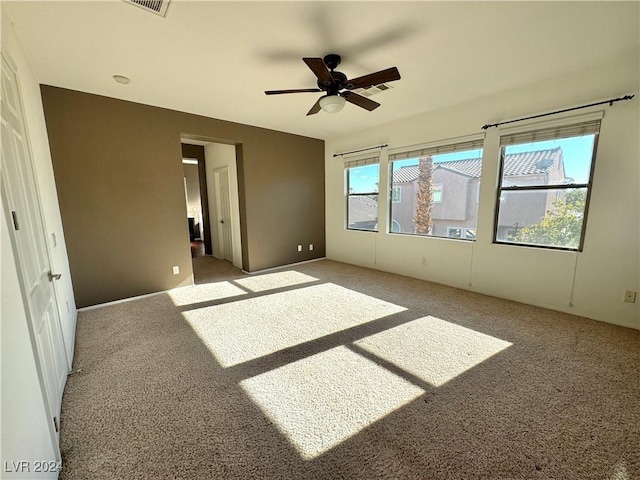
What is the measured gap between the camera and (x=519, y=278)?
3330mm

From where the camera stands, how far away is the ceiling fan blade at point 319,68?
199cm

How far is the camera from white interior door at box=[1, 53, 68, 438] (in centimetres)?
129

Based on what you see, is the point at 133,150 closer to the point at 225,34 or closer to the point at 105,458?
the point at 225,34

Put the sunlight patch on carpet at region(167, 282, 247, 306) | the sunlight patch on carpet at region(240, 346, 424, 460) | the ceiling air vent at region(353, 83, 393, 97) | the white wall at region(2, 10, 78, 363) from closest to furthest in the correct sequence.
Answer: the sunlight patch on carpet at region(240, 346, 424, 460)
the white wall at region(2, 10, 78, 363)
the ceiling air vent at region(353, 83, 393, 97)
the sunlight patch on carpet at region(167, 282, 247, 306)

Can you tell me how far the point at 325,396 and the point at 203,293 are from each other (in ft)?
8.68

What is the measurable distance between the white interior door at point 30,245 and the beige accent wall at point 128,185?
1.37 m

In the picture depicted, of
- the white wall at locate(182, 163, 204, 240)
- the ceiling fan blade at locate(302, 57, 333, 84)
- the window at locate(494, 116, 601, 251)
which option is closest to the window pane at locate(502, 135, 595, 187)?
the window at locate(494, 116, 601, 251)

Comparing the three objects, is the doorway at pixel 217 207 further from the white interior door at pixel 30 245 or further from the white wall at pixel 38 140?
the white interior door at pixel 30 245

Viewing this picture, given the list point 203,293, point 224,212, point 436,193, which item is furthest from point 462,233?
point 224,212

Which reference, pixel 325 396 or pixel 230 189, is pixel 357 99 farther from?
pixel 230 189

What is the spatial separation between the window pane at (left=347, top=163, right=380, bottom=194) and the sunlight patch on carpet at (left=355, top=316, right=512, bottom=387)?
2821mm

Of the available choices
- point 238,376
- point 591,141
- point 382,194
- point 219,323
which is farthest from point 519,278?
point 219,323

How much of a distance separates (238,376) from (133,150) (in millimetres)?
3214

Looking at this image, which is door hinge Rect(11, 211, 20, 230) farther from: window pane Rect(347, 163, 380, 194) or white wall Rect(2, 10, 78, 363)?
window pane Rect(347, 163, 380, 194)
